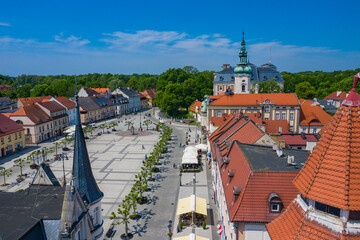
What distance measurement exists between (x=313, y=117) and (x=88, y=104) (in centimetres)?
7034

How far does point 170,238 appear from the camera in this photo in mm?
24172

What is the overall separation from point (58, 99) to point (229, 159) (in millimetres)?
73240

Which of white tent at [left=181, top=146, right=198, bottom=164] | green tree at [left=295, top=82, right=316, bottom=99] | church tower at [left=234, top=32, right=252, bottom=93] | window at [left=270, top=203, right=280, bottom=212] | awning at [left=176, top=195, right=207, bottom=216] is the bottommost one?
awning at [left=176, top=195, right=207, bottom=216]

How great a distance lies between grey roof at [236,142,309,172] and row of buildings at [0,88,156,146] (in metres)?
49.7

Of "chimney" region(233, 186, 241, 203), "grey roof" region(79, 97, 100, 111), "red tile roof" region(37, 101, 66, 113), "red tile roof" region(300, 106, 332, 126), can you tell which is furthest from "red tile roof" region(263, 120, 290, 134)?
"grey roof" region(79, 97, 100, 111)

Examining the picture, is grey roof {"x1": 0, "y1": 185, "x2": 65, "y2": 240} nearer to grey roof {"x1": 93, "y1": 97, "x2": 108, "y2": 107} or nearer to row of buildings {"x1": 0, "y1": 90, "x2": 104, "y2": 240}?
row of buildings {"x1": 0, "y1": 90, "x2": 104, "y2": 240}

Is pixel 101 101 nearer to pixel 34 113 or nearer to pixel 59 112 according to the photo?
A: pixel 59 112

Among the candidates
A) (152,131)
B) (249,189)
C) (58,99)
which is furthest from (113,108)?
(249,189)

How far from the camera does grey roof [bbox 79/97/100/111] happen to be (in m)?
90.4

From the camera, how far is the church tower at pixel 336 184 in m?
10.1

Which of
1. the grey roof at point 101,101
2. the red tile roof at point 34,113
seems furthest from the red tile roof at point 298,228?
the grey roof at point 101,101

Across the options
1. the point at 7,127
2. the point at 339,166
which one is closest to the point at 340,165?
the point at 339,166

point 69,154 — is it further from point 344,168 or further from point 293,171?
point 344,168

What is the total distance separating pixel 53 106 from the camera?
3019 inches
